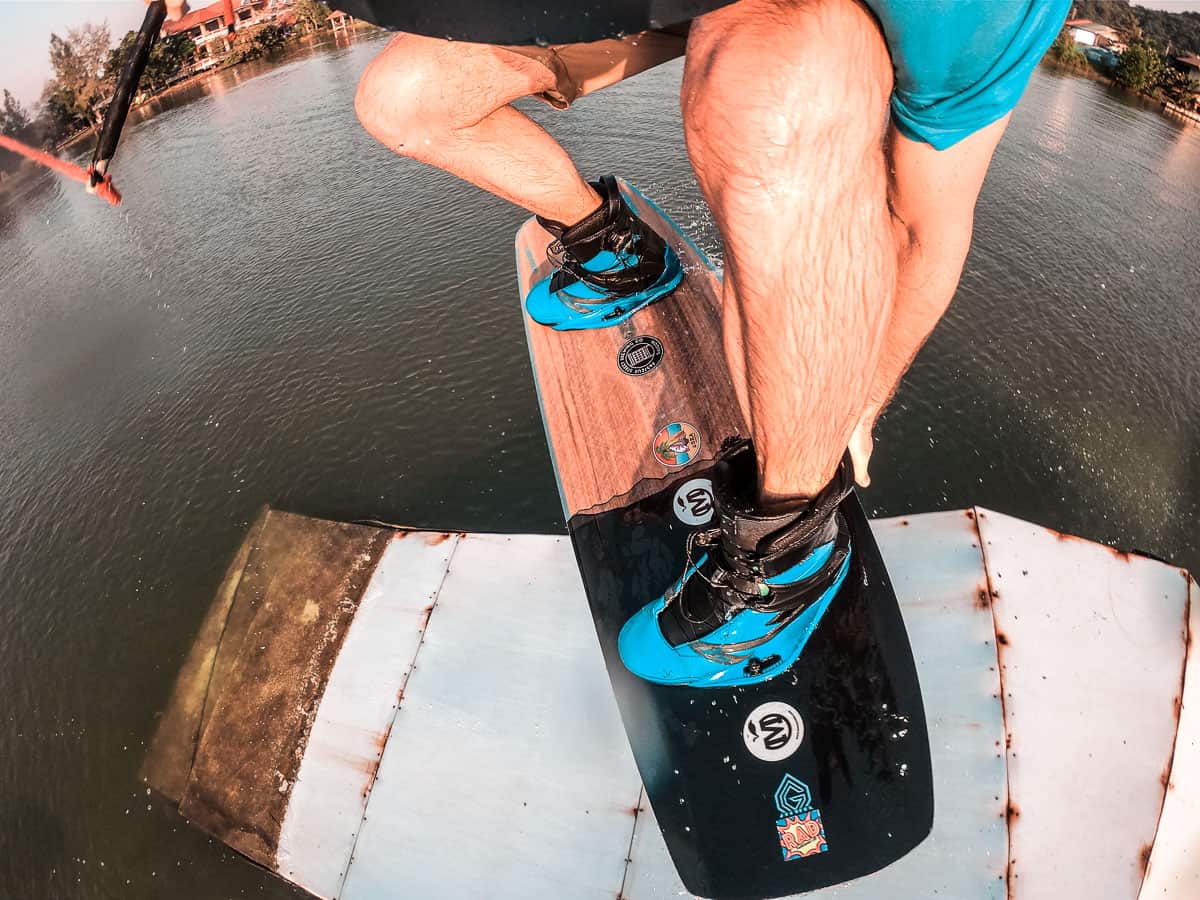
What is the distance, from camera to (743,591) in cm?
187

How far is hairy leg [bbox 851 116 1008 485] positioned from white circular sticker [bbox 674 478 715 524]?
1743mm

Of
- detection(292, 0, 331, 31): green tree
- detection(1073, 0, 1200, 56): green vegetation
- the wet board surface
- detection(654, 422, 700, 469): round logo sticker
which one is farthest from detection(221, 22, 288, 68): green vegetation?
detection(1073, 0, 1200, 56): green vegetation

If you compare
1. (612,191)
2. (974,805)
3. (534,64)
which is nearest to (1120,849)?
(974,805)

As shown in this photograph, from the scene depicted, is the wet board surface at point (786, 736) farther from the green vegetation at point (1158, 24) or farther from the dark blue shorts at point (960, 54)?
the green vegetation at point (1158, 24)

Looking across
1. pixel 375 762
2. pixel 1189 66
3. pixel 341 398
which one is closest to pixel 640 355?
pixel 375 762

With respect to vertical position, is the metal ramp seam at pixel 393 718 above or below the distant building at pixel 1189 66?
below

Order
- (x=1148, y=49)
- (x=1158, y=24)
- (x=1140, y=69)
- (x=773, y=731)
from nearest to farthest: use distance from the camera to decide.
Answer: (x=773, y=731)
(x=1140, y=69)
(x=1148, y=49)
(x=1158, y=24)

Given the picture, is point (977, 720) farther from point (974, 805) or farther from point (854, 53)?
point (854, 53)

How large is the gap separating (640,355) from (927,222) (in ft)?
9.61

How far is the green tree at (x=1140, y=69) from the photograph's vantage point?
2106 centimetres

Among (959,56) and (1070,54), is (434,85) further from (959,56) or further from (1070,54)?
(1070,54)

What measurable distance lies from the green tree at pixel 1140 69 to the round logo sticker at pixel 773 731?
29.9 metres

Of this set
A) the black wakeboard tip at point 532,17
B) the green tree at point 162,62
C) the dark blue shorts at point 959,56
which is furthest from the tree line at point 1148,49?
the green tree at point 162,62

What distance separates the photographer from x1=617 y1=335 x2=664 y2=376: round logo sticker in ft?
13.1
